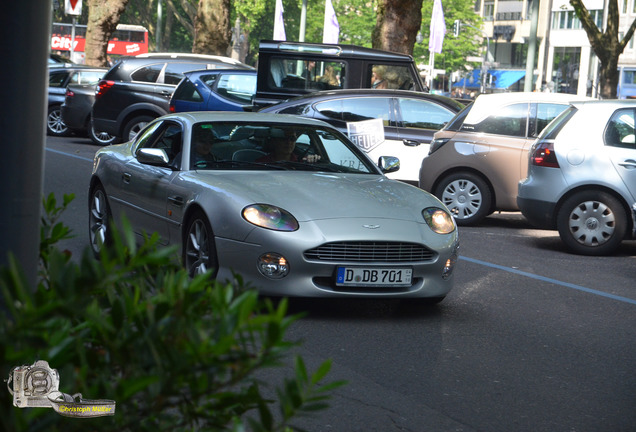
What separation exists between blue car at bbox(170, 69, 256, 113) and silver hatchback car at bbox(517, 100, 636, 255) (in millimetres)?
8261

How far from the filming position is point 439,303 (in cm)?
778

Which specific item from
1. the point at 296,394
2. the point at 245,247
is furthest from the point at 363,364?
the point at 296,394

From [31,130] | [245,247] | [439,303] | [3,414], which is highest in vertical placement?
[31,130]

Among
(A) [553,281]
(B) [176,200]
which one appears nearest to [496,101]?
(A) [553,281]

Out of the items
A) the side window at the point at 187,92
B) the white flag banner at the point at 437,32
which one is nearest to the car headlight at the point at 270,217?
the side window at the point at 187,92

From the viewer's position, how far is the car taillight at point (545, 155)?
11.1m

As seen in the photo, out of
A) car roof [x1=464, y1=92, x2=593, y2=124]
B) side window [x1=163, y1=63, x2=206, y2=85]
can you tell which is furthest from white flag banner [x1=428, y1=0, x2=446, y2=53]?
Answer: car roof [x1=464, y1=92, x2=593, y2=124]

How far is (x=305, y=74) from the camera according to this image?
17.4 metres

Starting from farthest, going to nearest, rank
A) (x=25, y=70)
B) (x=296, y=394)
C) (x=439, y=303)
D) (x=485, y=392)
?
1. (x=439, y=303)
2. (x=485, y=392)
3. (x=25, y=70)
4. (x=296, y=394)

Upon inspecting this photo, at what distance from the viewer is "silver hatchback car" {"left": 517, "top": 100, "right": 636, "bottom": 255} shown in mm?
10828

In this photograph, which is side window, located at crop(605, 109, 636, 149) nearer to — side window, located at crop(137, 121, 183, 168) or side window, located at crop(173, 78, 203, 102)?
side window, located at crop(137, 121, 183, 168)

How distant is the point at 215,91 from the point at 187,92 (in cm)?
51

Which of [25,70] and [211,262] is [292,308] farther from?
[25,70]

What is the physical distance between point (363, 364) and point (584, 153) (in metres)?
6.06
